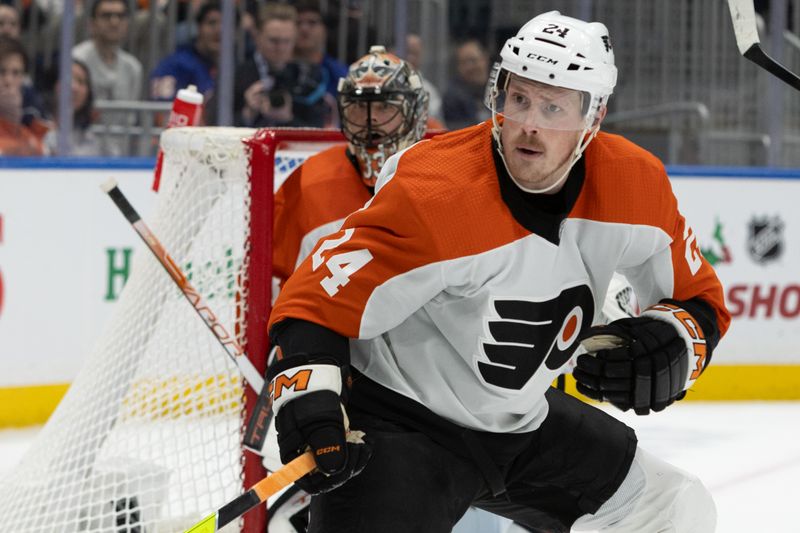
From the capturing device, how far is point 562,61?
1.76 m

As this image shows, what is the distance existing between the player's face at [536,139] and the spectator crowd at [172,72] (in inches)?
122

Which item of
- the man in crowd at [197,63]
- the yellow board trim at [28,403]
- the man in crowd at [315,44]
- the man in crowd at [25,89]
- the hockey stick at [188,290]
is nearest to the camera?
the hockey stick at [188,290]

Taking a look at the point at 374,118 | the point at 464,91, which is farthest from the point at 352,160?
the point at 464,91

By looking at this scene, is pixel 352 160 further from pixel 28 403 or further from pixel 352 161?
pixel 28 403

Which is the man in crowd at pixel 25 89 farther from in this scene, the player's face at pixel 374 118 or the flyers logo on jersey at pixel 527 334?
the flyers logo on jersey at pixel 527 334

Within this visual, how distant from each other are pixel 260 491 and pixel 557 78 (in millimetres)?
725

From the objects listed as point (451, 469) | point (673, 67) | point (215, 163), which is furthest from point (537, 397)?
point (673, 67)

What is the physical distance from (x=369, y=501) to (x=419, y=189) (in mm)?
453

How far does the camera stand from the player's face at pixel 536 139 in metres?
1.76

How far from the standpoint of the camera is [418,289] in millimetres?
1750

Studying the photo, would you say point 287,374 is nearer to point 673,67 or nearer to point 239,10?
point 239,10

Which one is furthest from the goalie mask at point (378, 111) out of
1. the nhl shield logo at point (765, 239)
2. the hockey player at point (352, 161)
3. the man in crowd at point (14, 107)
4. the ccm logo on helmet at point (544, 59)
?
the nhl shield logo at point (765, 239)

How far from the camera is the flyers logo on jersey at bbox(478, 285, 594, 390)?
1.83 metres

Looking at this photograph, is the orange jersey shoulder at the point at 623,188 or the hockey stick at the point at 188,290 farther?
the hockey stick at the point at 188,290
